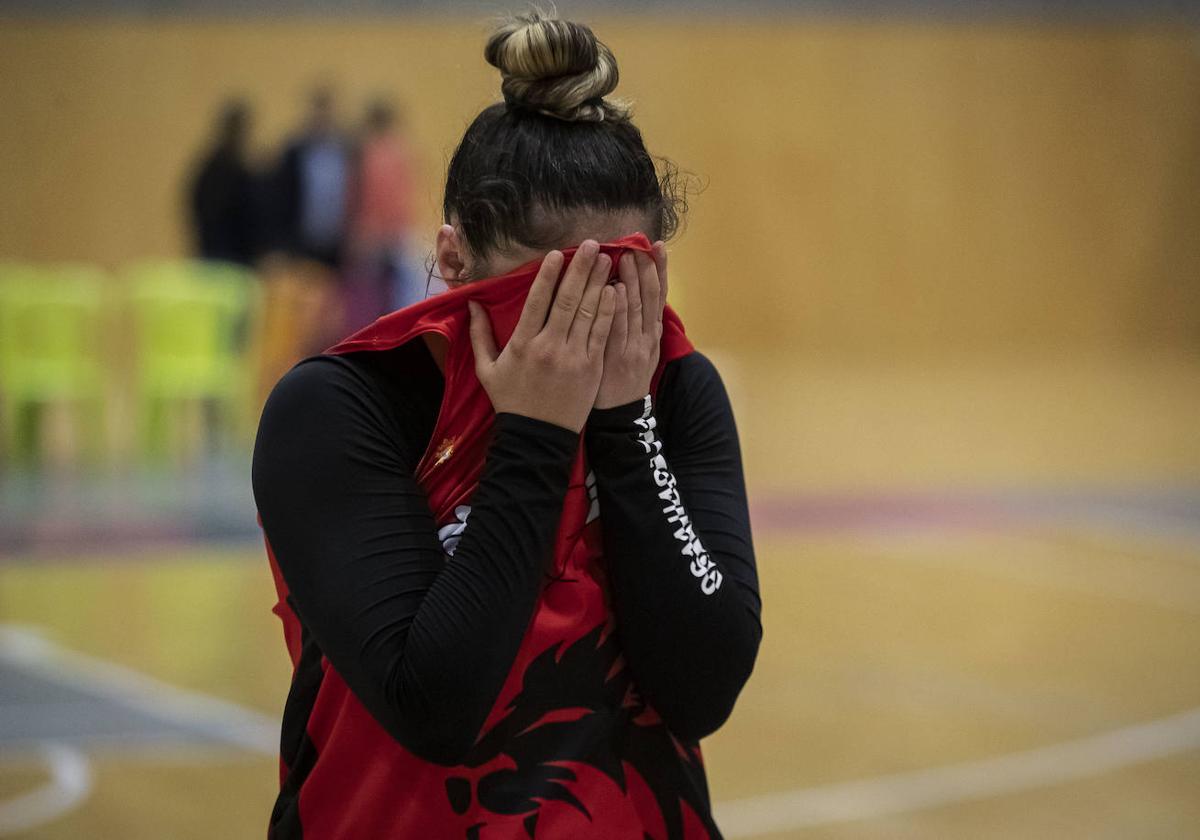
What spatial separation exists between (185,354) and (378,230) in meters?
1.93

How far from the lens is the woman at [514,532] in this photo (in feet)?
4.05

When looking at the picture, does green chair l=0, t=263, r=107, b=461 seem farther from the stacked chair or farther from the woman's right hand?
the woman's right hand

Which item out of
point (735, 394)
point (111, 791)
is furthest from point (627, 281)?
point (735, 394)

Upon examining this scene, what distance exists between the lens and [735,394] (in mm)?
11641

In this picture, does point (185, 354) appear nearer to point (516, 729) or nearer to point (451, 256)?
point (451, 256)

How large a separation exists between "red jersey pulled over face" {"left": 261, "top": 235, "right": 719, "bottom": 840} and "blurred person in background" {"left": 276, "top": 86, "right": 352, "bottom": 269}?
9368 millimetres

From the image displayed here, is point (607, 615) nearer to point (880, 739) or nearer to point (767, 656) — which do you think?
point (880, 739)

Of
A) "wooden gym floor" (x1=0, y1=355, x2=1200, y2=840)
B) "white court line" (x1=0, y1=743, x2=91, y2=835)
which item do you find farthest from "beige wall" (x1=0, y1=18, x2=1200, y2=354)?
"white court line" (x1=0, y1=743, x2=91, y2=835)

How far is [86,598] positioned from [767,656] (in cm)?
257

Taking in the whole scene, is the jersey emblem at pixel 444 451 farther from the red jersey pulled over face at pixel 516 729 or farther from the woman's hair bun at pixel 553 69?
the woman's hair bun at pixel 553 69

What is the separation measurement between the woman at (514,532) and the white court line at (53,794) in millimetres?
2509

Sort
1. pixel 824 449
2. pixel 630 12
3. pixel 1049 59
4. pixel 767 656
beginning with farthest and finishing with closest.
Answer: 1. pixel 1049 59
2. pixel 630 12
3. pixel 824 449
4. pixel 767 656

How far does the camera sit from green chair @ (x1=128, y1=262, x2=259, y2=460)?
345 inches

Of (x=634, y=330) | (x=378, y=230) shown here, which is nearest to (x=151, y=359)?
(x=378, y=230)
